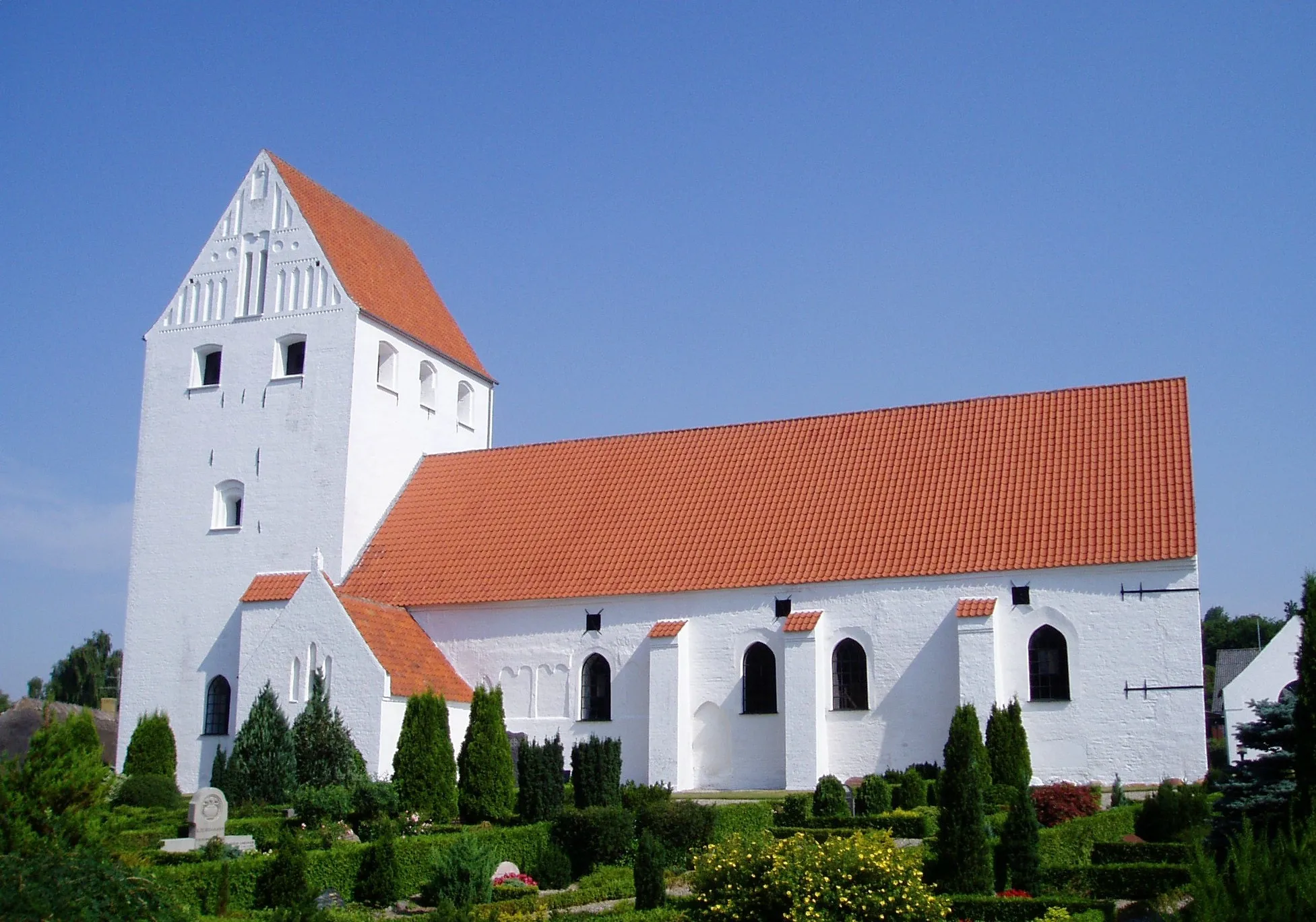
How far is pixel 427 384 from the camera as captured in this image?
98.4 feet

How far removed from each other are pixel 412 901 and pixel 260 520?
14.5m

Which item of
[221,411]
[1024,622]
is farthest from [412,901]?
[221,411]

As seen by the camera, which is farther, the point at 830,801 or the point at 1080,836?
the point at 830,801

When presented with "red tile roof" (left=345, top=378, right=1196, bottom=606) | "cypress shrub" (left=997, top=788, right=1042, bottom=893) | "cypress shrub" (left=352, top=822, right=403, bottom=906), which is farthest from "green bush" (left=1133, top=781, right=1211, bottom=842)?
"cypress shrub" (left=352, top=822, right=403, bottom=906)

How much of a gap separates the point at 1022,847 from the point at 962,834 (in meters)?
0.67

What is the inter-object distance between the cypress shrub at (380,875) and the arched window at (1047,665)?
1152 centimetres

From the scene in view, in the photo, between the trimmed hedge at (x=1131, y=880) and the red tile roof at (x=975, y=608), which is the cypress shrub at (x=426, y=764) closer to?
the red tile roof at (x=975, y=608)

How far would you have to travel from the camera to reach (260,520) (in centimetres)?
2723

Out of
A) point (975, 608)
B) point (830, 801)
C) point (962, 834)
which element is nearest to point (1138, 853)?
point (962, 834)

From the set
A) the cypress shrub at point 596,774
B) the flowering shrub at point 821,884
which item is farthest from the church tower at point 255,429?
the flowering shrub at point 821,884

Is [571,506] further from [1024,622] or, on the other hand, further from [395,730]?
[1024,622]

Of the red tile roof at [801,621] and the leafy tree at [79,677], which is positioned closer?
the red tile roof at [801,621]

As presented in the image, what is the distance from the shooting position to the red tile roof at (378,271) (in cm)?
2808

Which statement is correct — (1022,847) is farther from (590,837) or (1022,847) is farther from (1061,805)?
(590,837)
